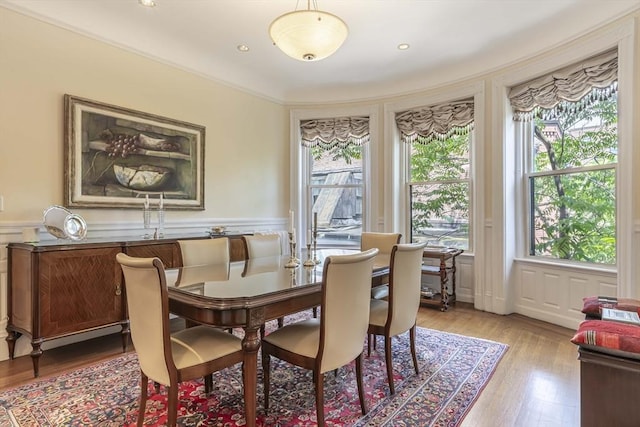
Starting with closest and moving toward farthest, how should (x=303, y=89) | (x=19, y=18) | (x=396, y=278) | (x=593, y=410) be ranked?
(x=593, y=410) → (x=396, y=278) → (x=19, y=18) → (x=303, y=89)

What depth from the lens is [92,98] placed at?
125 inches

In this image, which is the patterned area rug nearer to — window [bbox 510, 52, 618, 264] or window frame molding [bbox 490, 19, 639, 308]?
window frame molding [bbox 490, 19, 639, 308]

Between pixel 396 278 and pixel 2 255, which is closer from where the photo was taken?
pixel 396 278

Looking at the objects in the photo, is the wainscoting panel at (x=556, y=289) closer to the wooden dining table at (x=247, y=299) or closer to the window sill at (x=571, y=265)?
the window sill at (x=571, y=265)

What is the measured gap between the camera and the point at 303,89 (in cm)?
510

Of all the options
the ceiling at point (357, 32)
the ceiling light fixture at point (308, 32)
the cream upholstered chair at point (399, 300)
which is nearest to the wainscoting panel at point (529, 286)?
the cream upholstered chair at point (399, 300)

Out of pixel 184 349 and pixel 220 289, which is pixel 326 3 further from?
pixel 184 349

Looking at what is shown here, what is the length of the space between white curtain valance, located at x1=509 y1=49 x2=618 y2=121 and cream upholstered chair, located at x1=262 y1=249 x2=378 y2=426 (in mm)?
2892

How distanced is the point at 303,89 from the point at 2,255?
392 centimetres

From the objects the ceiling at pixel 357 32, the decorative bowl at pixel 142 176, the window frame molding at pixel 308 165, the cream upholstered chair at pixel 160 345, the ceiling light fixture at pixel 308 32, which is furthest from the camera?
the window frame molding at pixel 308 165

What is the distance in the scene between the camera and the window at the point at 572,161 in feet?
10.6

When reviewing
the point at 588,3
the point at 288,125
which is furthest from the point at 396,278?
the point at 288,125

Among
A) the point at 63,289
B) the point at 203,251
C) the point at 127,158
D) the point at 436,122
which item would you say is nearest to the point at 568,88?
the point at 436,122

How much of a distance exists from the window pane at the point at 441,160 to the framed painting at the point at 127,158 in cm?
289
